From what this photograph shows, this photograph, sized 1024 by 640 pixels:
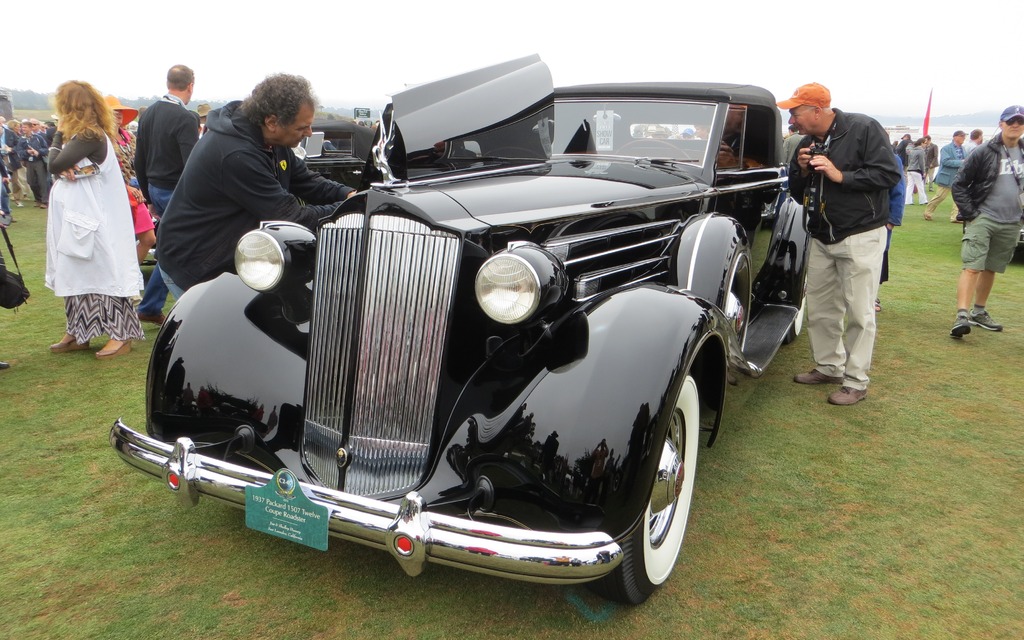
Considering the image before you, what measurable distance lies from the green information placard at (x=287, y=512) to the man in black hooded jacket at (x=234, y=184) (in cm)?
159

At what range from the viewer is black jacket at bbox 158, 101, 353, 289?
323cm

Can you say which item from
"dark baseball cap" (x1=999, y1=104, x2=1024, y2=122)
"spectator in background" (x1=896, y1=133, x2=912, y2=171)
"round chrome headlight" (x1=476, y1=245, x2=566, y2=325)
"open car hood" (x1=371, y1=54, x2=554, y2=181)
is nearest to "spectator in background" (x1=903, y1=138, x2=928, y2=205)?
"spectator in background" (x1=896, y1=133, x2=912, y2=171)

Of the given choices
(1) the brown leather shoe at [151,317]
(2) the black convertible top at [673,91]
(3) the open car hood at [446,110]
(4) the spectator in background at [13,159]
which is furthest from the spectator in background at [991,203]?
(4) the spectator in background at [13,159]

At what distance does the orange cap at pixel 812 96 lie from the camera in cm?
402

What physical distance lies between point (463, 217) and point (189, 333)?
1165 millimetres

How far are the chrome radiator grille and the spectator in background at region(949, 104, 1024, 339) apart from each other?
504cm

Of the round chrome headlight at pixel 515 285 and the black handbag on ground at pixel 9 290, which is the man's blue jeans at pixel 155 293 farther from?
the round chrome headlight at pixel 515 285

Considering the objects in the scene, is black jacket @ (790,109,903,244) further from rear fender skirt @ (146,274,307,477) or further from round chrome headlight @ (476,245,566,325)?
rear fender skirt @ (146,274,307,477)

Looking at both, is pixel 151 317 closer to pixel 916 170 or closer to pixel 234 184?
pixel 234 184

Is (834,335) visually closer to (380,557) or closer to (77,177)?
(380,557)

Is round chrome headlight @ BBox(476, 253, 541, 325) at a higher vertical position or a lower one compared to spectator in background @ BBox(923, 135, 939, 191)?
lower

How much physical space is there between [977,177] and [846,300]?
242cm

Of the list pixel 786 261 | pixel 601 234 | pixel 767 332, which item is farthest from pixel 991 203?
pixel 601 234

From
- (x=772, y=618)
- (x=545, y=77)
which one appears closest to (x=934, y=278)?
(x=545, y=77)
